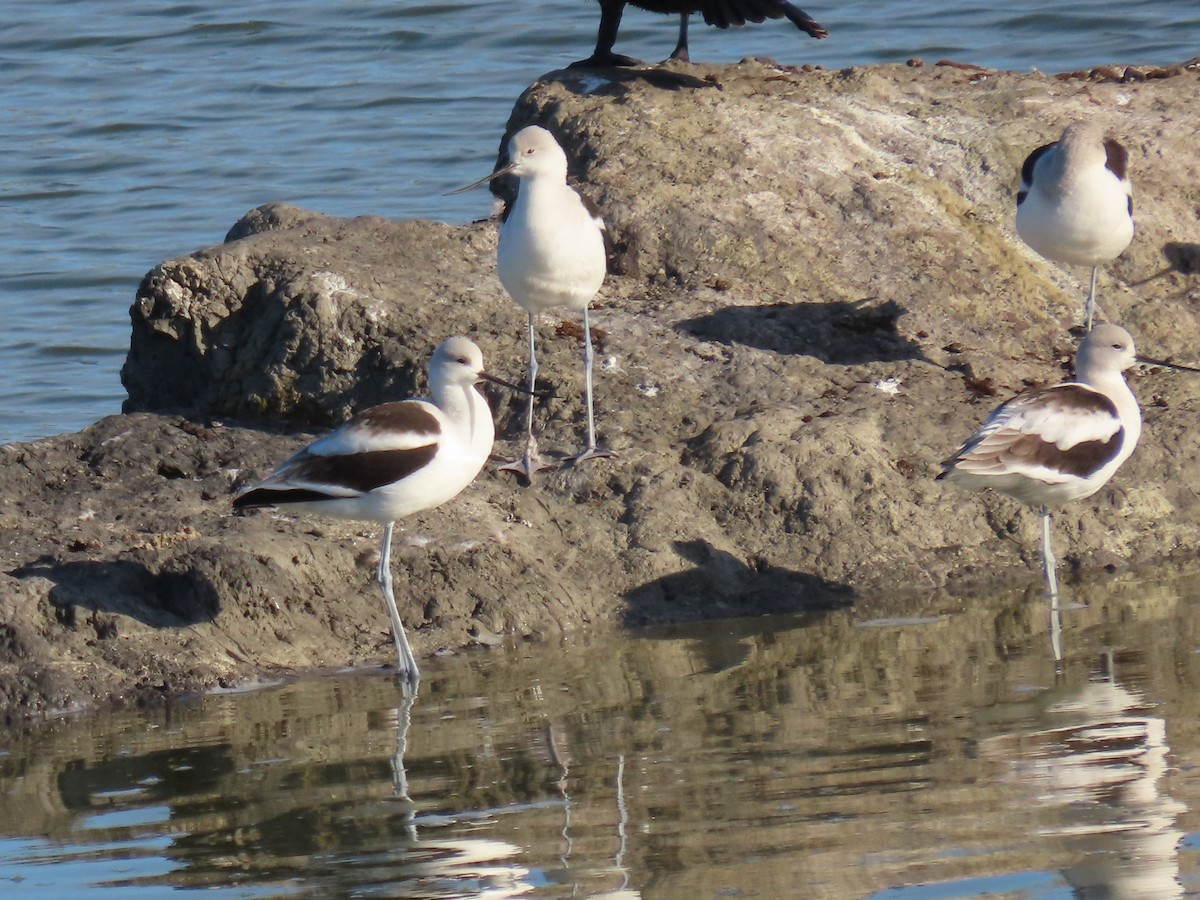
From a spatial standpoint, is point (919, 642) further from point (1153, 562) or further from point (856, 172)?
point (856, 172)

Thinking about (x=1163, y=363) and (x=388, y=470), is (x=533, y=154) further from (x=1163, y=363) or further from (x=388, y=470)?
(x=1163, y=363)

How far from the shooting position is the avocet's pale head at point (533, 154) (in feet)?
28.6

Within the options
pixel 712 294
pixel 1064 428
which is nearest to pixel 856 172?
pixel 712 294

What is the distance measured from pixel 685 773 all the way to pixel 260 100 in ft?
54.2

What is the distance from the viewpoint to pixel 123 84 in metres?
21.8

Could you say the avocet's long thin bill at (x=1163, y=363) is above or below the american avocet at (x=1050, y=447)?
above

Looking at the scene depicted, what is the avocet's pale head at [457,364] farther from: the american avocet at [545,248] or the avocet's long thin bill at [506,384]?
the american avocet at [545,248]

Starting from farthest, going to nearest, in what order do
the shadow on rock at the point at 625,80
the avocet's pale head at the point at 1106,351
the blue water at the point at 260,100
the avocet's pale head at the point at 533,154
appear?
1. the blue water at the point at 260,100
2. the shadow on rock at the point at 625,80
3. the avocet's pale head at the point at 533,154
4. the avocet's pale head at the point at 1106,351

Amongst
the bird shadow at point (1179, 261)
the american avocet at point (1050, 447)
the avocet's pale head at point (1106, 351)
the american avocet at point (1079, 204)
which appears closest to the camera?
the american avocet at point (1050, 447)

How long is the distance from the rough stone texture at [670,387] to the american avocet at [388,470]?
32 cm

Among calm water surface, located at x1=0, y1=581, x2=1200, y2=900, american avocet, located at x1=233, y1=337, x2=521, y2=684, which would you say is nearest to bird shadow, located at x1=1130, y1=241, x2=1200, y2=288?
calm water surface, located at x1=0, y1=581, x2=1200, y2=900

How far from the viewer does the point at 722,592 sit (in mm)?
7977

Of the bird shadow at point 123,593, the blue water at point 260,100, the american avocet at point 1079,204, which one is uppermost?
the blue water at point 260,100

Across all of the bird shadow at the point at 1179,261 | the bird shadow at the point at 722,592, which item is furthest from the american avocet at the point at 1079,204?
the bird shadow at the point at 722,592
